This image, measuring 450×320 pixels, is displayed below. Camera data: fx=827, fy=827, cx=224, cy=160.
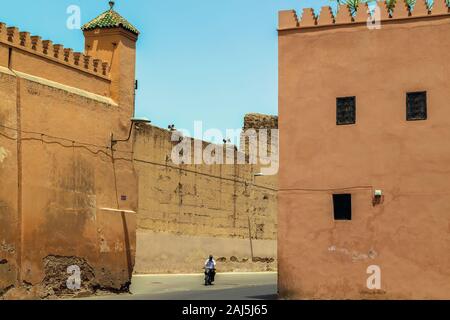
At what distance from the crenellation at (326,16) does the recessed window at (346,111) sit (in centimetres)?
188

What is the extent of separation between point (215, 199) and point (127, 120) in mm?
11112

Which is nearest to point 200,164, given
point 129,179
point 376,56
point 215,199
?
point 215,199

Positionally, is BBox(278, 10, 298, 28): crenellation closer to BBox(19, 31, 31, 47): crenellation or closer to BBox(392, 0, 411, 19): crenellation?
BBox(392, 0, 411, 19): crenellation

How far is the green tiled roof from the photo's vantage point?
883 inches

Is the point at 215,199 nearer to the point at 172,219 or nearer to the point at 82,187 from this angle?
the point at 172,219

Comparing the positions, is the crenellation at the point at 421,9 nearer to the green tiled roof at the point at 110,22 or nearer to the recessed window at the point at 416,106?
the recessed window at the point at 416,106

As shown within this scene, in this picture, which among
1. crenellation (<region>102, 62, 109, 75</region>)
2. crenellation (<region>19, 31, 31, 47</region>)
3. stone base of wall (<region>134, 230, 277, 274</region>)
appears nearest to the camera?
crenellation (<region>19, 31, 31, 47</region>)

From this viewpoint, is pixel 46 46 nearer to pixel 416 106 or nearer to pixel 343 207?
pixel 343 207

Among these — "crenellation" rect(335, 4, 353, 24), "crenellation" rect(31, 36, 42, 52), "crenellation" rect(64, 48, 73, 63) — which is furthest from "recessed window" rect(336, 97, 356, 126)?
"crenellation" rect(31, 36, 42, 52)

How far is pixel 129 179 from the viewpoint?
74.0 ft

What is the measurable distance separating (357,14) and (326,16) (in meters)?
0.73

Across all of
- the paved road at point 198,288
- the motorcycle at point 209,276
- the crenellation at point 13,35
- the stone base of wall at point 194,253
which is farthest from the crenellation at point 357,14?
the stone base of wall at point 194,253

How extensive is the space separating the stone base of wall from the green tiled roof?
8.21 m

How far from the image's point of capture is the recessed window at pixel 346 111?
18.9m
